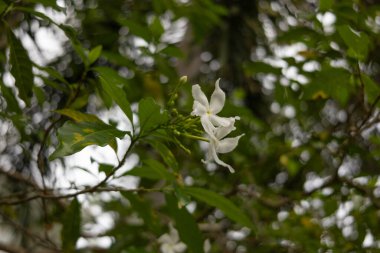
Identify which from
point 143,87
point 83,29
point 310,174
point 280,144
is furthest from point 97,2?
point 310,174

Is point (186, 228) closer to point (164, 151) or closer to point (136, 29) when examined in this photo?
point (164, 151)

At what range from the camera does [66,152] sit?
100cm

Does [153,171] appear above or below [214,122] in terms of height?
below

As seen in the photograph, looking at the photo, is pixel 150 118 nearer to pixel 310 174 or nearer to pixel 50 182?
pixel 50 182

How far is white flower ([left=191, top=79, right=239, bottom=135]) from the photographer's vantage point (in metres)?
1.10

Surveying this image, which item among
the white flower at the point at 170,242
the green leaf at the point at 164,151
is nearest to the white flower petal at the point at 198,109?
the green leaf at the point at 164,151

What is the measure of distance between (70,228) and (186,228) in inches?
16.3

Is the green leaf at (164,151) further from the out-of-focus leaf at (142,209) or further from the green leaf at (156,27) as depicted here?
the green leaf at (156,27)

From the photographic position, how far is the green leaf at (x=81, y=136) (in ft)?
3.31

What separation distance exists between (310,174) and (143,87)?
4.34 ft

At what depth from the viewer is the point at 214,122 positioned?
1152 mm

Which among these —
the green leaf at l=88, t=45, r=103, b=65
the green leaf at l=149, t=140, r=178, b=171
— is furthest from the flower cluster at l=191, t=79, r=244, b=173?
the green leaf at l=88, t=45, r=103, b=65

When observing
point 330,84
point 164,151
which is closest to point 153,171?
point 164,151

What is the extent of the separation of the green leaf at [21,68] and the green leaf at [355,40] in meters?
0.87
